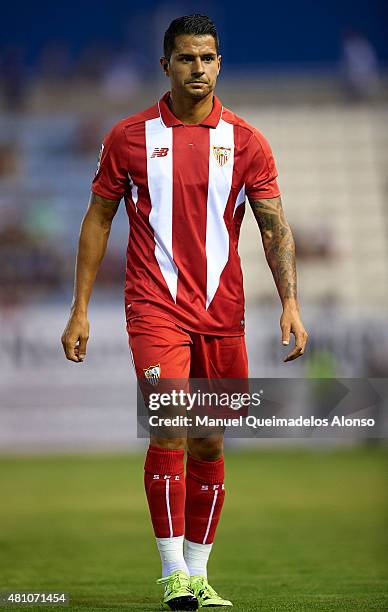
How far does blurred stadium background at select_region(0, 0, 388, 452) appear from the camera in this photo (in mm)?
16516

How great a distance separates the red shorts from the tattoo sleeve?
0.33m

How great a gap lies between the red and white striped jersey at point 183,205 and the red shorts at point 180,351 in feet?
0.14

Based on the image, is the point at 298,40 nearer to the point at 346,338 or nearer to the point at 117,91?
the point at 117,91

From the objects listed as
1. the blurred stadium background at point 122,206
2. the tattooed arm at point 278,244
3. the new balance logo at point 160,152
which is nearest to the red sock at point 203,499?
the tattooed arm at point 278,244

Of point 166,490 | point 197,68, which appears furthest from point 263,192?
point 166,490

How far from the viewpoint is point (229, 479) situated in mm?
12461

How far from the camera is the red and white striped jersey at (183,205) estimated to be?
4.73 meters

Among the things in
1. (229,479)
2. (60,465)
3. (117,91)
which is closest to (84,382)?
(60,465)

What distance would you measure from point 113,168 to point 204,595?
176 centimetres

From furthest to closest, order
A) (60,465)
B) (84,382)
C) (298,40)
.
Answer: (298,40), (84,382), (60,465)

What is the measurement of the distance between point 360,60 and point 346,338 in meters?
8.43

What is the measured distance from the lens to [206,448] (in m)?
4.84

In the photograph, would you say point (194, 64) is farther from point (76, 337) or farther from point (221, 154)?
point (76, 337)

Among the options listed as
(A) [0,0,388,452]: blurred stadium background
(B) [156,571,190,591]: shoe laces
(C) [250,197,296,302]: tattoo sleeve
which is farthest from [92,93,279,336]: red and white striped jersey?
(A) [0,0,388,452]: blurred stadium background
